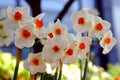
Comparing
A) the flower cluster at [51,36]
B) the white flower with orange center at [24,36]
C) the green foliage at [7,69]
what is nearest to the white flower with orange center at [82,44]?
the flower cluster at [51,36]

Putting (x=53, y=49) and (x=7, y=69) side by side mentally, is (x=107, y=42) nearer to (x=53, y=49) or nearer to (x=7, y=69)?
(x=53, y=49)

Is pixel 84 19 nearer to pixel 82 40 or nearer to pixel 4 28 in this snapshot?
pixel 82 40

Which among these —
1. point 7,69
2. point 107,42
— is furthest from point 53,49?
point 7,69

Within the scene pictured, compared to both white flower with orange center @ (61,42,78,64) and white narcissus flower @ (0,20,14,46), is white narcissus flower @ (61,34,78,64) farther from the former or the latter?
white narcissus flower @ (0,20,14,46)

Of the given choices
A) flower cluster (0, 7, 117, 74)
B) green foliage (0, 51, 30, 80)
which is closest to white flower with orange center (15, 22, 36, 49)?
flower cluster (0, 7, 117, 74)

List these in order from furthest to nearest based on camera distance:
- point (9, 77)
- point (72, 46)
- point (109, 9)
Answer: point (109, 9) < point (9, 77) < point (72, 46)

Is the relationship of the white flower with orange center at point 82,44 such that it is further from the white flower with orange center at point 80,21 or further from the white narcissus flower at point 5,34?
the white narcissus flower at point 5,34

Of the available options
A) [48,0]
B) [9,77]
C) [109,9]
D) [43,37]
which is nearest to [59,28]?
[43,37]
